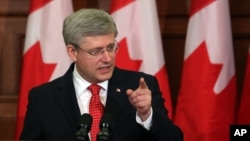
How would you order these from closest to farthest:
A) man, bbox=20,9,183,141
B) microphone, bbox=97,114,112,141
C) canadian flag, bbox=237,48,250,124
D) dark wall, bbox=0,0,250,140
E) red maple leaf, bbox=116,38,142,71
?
microphone, bbox=97,114,112,141
man, bbox=20,9,183,141
canadian flag, bbox=237,48,250,124
red maple leaf, bbox=116,38,142,71
dark wall, bbox=0,0,250,140

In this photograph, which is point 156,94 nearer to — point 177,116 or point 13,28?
point 177,116

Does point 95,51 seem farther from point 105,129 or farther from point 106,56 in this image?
point 105,129

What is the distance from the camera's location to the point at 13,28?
3465 mm

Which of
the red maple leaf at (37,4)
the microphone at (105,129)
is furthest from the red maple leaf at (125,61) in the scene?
the microphone at (105,129)

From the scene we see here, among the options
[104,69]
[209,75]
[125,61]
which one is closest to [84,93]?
[104,69]

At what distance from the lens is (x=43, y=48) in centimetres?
315

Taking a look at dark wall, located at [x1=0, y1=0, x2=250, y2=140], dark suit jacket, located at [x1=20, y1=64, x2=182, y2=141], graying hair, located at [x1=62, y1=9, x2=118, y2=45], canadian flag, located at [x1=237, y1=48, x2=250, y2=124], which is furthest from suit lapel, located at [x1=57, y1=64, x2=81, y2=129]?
dark wall, located at [x1=0, y1=0, x2=250, y2=140]

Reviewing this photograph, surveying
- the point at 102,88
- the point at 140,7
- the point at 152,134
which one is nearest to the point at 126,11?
the point at 140,7

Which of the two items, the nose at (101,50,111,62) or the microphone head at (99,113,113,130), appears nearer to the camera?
the microphone head at (99,113,113,130)

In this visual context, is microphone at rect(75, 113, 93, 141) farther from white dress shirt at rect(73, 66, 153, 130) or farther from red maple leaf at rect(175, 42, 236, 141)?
red maple leaf at rect(175, 42, 236, 141)

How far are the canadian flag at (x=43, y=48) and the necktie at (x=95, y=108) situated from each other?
0.79 m

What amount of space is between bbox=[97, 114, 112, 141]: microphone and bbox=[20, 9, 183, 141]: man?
0.25m

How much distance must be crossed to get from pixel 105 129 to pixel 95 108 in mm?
503

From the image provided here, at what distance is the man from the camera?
223 cm
